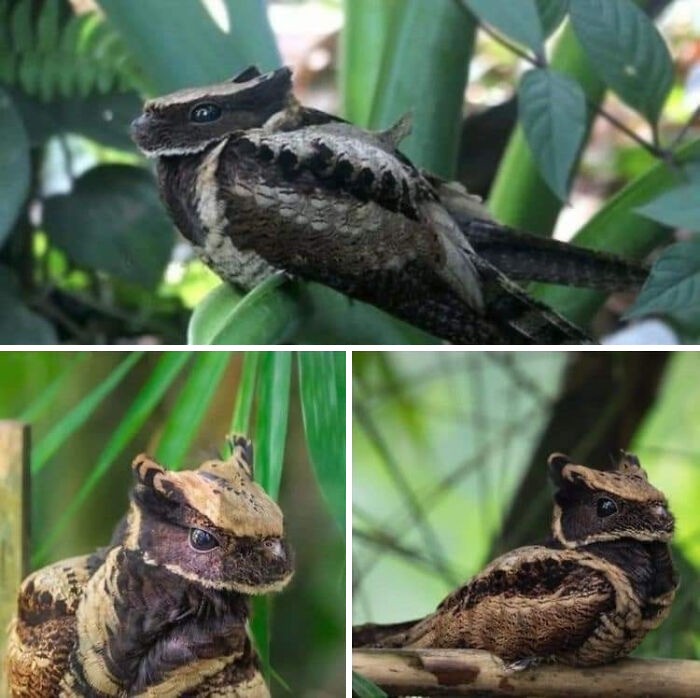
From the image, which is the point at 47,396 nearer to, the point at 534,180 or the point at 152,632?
the point at 152,632

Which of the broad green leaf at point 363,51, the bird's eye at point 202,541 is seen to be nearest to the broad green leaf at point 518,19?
the broad green leaf at point 363,51

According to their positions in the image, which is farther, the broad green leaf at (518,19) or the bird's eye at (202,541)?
the broad green leaf at (518,19)

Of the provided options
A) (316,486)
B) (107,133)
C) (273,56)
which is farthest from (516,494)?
(107,133)

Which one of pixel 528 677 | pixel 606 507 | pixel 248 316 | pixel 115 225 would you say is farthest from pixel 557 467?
pixel 115 225

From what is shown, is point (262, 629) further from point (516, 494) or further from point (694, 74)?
point (694, 74)

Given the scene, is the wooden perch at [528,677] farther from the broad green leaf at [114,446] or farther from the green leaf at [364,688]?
the broad green leaf at [114,446]

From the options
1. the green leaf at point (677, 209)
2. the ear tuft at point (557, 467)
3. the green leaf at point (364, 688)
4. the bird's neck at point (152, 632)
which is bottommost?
the green leaf at point (364, 688)

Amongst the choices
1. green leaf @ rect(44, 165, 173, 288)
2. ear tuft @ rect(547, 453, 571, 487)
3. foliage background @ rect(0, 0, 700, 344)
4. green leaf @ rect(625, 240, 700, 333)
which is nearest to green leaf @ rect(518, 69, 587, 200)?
foliage background @ rect(0, 0, 700, 344)
